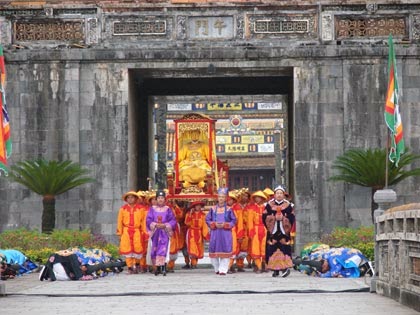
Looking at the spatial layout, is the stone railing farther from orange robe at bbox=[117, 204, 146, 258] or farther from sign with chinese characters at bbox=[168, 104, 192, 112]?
sign with chinese characters at bbox=[168, 104, 192, 112]

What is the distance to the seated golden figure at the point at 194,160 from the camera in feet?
76.7

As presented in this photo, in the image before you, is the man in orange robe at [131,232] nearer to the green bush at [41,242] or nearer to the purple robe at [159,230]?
the purple robe at [159,230]

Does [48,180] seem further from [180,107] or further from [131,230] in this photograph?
[180,107]

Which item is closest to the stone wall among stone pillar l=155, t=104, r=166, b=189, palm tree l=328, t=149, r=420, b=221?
palm tree l=328, t=149, r=420, b=221

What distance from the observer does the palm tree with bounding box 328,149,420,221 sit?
25.1 metres

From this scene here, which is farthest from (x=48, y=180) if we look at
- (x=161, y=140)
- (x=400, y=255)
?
(x=161, y=140)

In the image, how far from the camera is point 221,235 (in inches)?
816

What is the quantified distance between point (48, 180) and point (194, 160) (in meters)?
3.81

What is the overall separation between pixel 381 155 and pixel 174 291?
10.9m

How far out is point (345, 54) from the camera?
26.4 m

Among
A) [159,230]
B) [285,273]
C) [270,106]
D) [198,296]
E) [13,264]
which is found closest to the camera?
[198,296]

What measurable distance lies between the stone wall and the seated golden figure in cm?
285

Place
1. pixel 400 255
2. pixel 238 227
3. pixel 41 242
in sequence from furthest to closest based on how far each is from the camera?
pixel 41 242 → pixel 238 227 → pixel 400 255

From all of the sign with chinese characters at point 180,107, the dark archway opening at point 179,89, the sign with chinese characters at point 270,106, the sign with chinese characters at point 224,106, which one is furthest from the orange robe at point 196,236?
the sign with chinese characters at point 270,106
